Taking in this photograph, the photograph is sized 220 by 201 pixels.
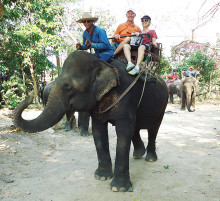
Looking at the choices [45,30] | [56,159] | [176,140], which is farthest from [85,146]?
[45,30]

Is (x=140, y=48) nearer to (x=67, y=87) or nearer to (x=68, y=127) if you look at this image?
(x=67, y=87)

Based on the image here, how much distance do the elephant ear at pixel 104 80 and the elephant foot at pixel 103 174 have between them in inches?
50.9

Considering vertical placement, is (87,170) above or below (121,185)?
below

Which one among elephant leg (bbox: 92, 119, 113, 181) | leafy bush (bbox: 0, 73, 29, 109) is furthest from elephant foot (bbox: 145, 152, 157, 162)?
leafy bush (bbox: 0, 73, 29, 109)

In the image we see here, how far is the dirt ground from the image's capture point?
3283 millimetres

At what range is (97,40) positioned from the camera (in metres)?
3.79

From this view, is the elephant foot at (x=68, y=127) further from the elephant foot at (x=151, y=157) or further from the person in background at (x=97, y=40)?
the person in background at (x=97, y=40)

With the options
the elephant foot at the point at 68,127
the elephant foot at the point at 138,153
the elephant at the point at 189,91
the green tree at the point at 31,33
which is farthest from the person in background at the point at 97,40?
the elephant at the point at 189,91

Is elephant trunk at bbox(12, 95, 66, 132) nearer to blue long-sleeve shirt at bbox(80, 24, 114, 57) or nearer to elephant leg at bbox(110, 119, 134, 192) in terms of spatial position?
elephant leg at bbox(110, 119, 134, 192)

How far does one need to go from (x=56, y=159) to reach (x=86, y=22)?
2.77 metres

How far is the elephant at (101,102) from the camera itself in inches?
124

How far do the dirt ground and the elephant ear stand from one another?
55.6 inches

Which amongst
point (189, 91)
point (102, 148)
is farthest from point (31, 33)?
point (102, 148)

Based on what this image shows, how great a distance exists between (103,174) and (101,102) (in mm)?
1221
